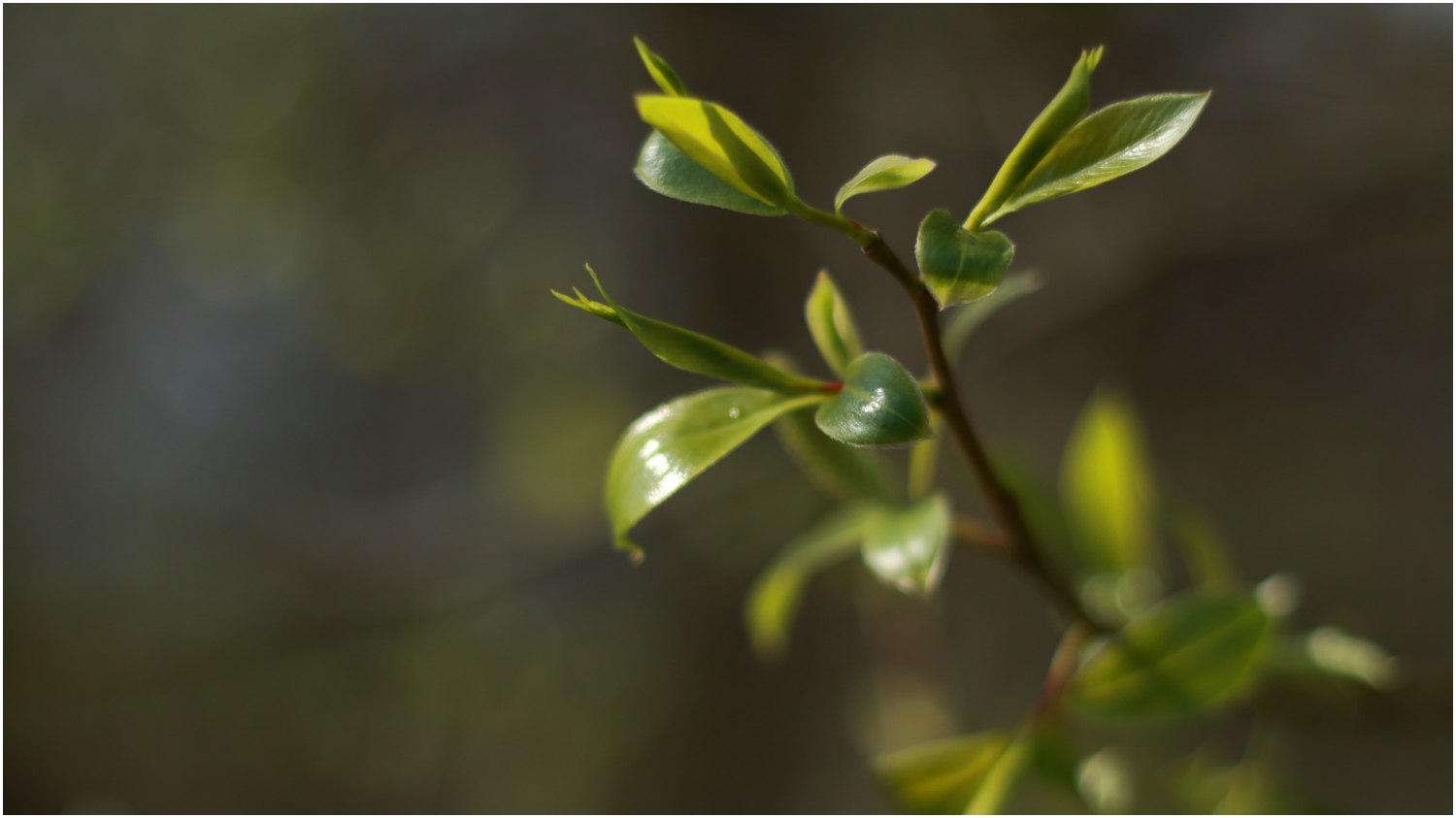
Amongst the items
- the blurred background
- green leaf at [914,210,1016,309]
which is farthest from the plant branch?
the blurred background

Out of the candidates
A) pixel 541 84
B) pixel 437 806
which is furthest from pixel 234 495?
pixel 541 84

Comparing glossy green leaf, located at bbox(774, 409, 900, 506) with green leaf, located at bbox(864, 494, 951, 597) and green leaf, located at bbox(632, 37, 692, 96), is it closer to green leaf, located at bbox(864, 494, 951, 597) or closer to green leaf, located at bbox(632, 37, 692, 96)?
green leaf, located at bbox(864, 494, 951, 597)

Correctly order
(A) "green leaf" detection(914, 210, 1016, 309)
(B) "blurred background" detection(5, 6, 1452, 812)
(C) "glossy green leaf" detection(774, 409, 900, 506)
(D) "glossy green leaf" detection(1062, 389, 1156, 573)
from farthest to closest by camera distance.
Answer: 1. (B) "blurred background" detection(5, 6, 1452, 812)
2. (D) "glossy green leaf" detection(1062, 389, 1156, 573)
3. (C) "glossy green leaf" detection(774, 409, 900, 506)
4. (A) "green leaf" detection(914, 210, 1016, 309)

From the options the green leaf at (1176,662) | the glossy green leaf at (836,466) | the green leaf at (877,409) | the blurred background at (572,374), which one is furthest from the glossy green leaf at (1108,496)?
the blurred background at (572,374)

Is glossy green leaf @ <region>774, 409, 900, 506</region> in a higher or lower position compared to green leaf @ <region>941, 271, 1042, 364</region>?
lower

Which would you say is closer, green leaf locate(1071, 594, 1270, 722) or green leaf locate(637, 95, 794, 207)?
green leaf locate(637, 95, 794, 207)

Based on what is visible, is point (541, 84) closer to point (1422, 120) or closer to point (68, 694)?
point (1422, 120)

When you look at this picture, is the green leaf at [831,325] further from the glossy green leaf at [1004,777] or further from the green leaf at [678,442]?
the glossy green leaf at [1004,777]
